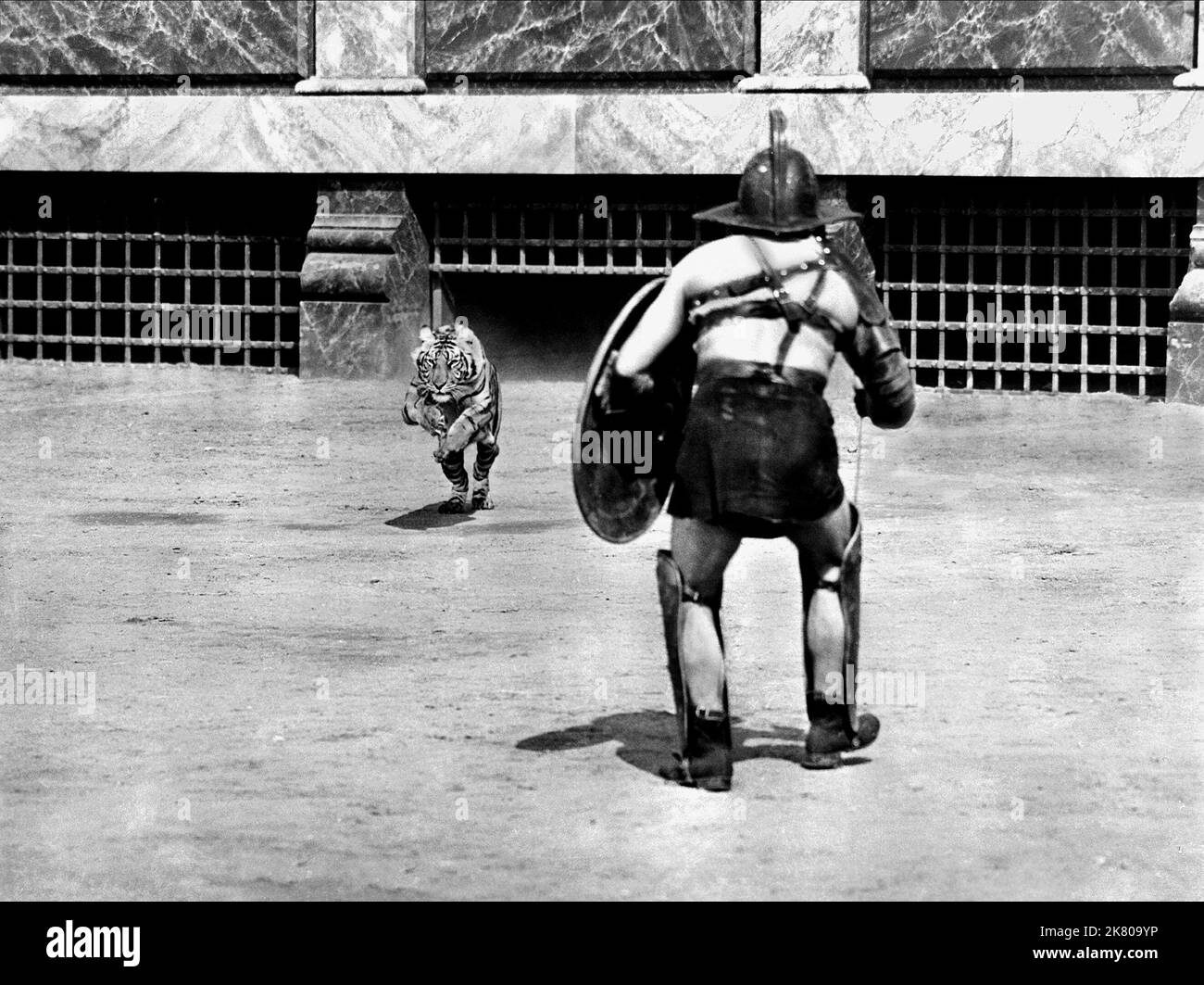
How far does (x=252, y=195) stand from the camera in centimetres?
1823

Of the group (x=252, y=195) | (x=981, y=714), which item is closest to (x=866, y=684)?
(x=981, y=714)

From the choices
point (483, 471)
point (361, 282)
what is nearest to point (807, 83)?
Answer: point (361, 282)

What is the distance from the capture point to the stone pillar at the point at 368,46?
57.3 ft

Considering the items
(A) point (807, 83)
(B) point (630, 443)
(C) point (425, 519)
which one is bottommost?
A: (C) point (425, 519)

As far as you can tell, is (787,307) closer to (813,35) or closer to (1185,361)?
(1185,361)

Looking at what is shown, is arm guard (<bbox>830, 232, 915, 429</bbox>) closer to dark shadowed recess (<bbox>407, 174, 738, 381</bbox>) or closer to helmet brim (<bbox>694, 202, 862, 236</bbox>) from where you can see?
helmet brim (<bbox>694, 202, 862, 236</bbox>)

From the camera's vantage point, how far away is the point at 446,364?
38.8 feet

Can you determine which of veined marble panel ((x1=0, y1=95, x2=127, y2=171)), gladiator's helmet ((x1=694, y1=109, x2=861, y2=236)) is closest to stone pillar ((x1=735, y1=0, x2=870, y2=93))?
veined marble panel ((x1=0, y1=95, x2=127, y2=171))

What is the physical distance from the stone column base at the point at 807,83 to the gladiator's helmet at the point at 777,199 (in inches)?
381

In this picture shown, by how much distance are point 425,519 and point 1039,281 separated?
21.4ft

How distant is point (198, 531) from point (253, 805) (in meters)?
5.13

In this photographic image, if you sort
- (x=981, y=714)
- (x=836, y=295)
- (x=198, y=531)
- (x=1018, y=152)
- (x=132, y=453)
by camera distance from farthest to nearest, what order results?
(x=1018, y=152) → (x=132, y=453) → (x=198, y=531) → (x=981, y=714) → (x=836, y=295)

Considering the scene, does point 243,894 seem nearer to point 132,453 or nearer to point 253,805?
point 253,805

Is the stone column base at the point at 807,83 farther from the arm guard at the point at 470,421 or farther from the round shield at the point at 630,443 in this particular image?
the round shield at the point at 630,443
